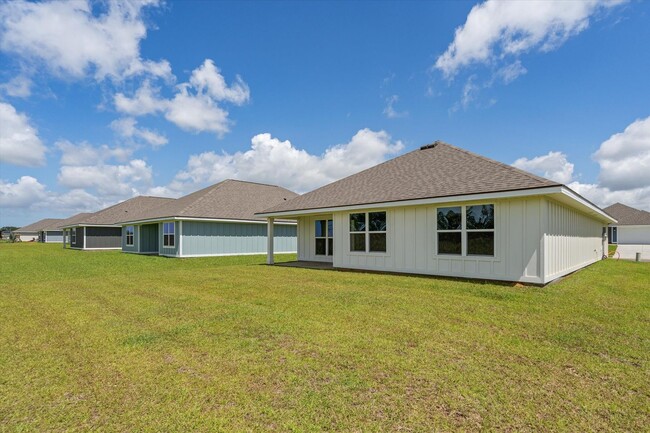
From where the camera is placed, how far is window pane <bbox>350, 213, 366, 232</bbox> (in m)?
13.5

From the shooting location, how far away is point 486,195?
9578 mm

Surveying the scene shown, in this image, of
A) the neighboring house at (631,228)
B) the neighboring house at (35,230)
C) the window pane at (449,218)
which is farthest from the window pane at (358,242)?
the neighboring house at (35,230)

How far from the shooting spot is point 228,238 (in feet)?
78.3

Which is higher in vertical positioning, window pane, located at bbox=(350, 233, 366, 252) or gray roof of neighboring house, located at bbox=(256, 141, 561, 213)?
gray roof of neighboring house, located at bbox=(256, 141, 561, 213)

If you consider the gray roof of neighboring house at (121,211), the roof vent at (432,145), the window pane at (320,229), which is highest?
the roof vent at (432,145)

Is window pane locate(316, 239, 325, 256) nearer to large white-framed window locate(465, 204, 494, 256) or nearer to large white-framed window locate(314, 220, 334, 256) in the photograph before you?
large white-framed window locate(314, 220, 334, 256)

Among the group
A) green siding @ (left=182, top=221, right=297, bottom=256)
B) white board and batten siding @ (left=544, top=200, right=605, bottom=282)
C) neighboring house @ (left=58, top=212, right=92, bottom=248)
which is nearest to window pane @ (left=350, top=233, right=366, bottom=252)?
white board and batten siding @ (left=544, top=200, right=605, bottom=282)

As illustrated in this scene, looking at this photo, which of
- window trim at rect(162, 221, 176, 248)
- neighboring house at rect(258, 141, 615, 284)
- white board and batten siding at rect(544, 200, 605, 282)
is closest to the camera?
neighboring house at rect(258, 141, 615, 284)

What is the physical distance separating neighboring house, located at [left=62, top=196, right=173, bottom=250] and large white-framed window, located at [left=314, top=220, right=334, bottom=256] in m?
23.3

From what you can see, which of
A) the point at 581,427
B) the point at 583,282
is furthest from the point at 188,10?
the point at 583,282

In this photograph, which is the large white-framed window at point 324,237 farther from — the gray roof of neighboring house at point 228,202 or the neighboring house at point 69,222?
the neighboring house at point 69,222

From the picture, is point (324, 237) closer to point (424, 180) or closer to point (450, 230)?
point (424, 180)

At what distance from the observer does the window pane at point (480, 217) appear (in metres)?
10.1

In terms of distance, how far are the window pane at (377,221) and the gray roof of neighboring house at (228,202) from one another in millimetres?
10613
